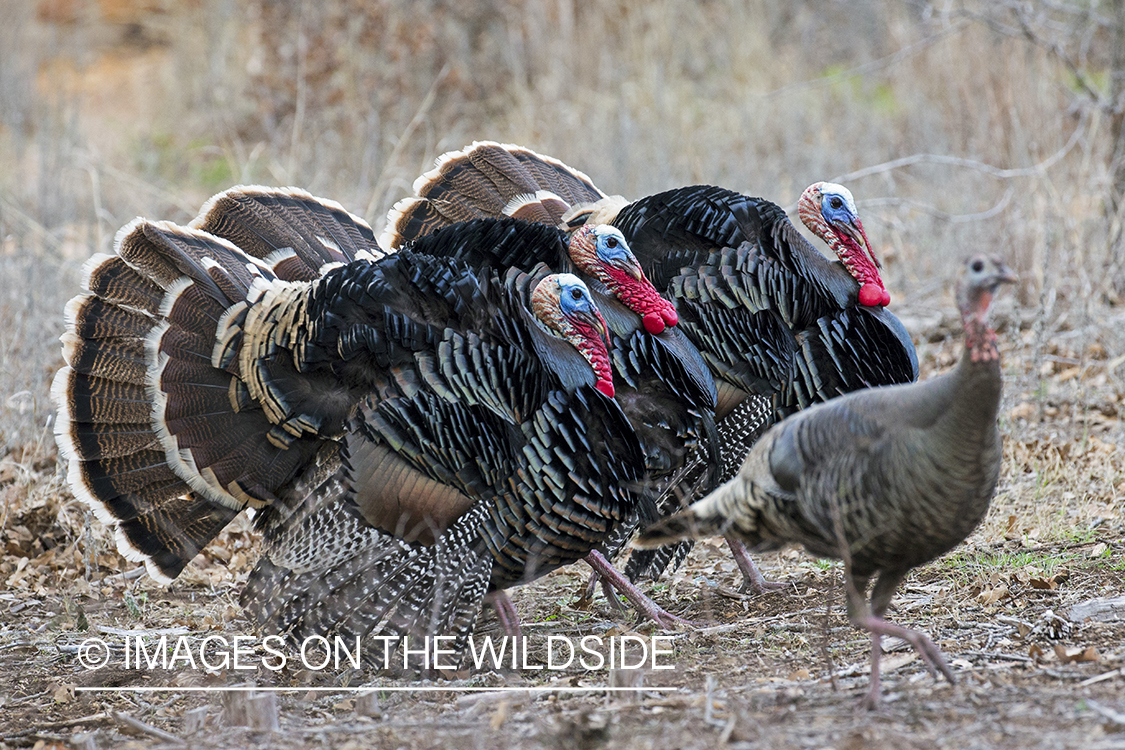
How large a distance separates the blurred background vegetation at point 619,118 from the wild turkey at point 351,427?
4.91ft

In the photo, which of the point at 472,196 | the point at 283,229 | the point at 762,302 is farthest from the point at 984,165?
the point at 283,229

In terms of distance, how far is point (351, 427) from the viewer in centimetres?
356

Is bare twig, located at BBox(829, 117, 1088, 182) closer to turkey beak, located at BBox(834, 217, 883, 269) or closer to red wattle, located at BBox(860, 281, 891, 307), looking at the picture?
turkey beak, located at BBox(834, 217, 883, 269)

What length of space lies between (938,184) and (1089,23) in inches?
55.3

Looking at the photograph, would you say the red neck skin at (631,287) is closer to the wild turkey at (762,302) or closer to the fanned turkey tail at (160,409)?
the wild turkey at (762,302)

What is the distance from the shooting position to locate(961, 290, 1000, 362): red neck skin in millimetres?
2500

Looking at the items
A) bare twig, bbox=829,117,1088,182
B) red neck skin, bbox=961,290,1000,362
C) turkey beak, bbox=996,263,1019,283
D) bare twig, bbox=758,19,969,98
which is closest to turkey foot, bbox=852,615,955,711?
red neck skin, bbox=961,290,1000,362

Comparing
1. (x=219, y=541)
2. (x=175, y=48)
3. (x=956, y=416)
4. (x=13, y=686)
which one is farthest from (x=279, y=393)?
(x=175, y=48)

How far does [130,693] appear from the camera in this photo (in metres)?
3.41

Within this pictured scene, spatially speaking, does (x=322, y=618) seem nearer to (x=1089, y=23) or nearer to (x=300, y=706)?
(x=300, y=706)

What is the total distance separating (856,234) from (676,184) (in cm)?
383

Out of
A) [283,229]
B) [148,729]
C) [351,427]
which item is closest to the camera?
[148,729]

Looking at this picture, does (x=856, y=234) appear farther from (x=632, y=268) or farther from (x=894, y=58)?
(x=894, y=58)

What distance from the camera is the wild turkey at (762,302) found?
411cm
